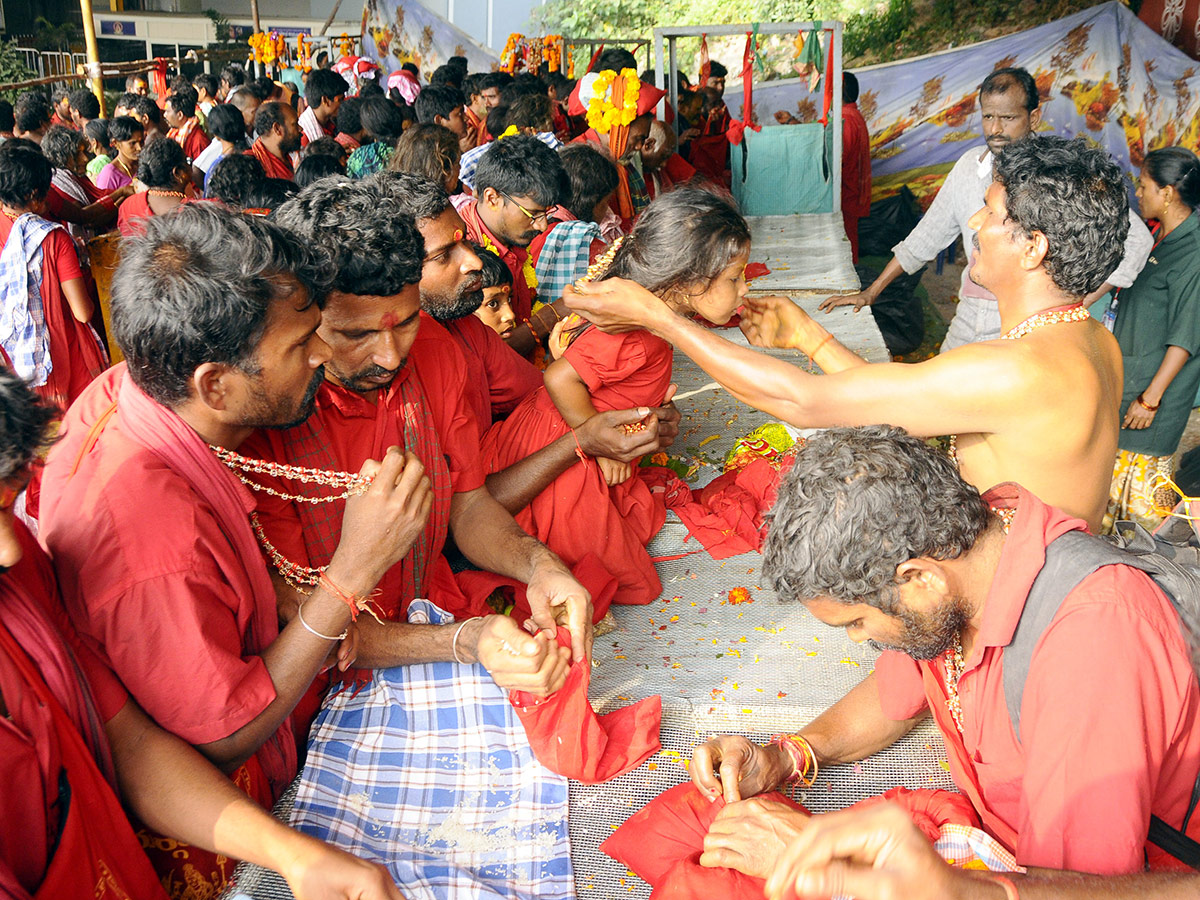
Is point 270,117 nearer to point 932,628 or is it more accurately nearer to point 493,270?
point 493,270

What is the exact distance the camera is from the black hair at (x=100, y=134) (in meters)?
8.16

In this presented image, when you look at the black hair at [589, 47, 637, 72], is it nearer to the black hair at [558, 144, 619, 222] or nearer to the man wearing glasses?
the black hair at [558, 144, 619, 222]

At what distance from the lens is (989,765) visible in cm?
179

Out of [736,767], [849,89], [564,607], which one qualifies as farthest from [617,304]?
[849,89]

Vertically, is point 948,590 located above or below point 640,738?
above

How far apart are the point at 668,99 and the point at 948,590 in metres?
8.16

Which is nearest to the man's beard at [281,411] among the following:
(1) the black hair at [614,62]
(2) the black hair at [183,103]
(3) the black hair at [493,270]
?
(3) the black hair at [493,270]

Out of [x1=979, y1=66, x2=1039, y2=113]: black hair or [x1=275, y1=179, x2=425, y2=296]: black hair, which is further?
[x1=979, y1=66, x2=1039, y2=113]: black hair

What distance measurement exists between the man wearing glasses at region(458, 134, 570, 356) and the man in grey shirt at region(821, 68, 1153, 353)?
185 cm

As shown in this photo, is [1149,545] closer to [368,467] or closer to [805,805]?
[805,805]

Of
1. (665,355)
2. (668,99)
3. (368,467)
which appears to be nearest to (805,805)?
(368,467)

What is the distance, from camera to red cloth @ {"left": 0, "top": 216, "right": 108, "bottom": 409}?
4.62m

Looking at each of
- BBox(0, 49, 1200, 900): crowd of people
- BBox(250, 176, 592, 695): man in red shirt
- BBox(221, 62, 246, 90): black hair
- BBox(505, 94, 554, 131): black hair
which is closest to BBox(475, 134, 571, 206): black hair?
BBox(0, 49, 1200, 900): crowd of people

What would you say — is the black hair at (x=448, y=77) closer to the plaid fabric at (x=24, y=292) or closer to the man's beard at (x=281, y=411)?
the plaid fabric at (x=24, y=292)
